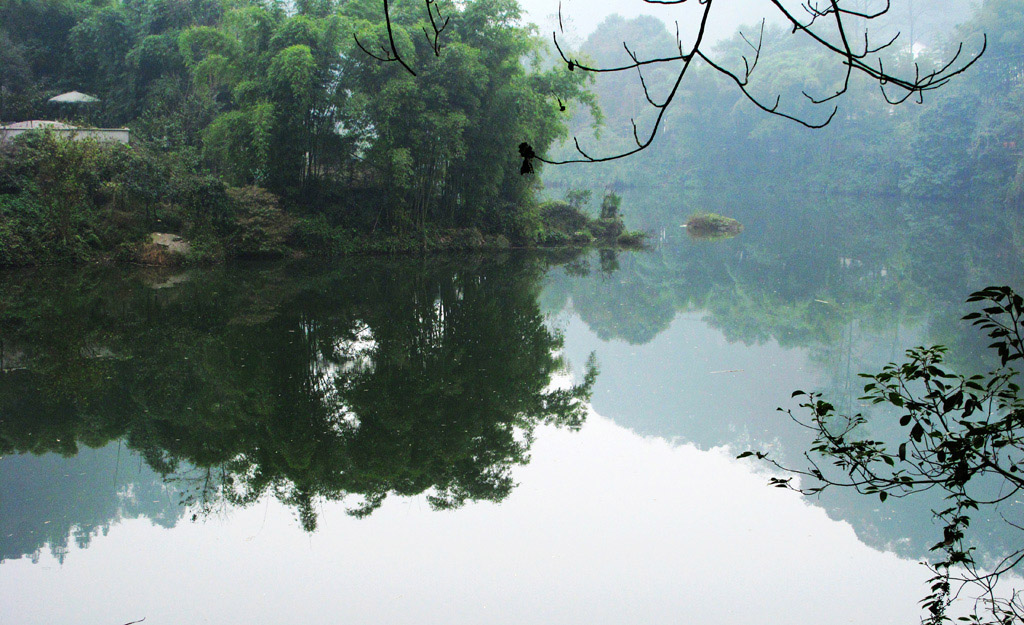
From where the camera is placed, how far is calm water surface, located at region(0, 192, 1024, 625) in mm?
3379

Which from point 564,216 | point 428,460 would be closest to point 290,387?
point 428,460

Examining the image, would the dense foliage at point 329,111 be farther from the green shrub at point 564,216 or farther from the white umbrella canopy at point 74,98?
the green shrub at point 564,216

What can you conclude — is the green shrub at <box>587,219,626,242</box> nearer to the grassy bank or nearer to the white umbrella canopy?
the grassy bank

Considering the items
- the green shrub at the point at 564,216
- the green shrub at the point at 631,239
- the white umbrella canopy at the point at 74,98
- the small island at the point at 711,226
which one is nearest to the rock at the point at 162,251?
the white umbrella canopy at the point at 74,98

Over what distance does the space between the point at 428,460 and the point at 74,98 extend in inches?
665

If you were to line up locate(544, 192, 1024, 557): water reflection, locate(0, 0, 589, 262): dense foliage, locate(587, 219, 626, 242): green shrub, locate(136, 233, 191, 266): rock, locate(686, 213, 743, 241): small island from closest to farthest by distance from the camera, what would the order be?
locate(544, 192, 1024, 557): water reflection, locate(136, 233, 191, 266): rock, locate(0, 0, 589, 262): dense foliage, locate(587, 219, 626, 242): green shrub, locate(686, 213, 743, 241): small island

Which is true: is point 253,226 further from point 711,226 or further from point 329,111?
point 711,226

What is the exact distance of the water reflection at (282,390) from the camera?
14.6 feet

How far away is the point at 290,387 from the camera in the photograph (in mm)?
5938

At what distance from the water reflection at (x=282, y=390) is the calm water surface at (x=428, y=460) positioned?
3 cm

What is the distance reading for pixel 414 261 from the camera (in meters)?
13.8

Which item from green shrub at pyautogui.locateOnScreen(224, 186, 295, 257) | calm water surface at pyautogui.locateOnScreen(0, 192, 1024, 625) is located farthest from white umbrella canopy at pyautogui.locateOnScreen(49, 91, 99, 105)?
calm water surface at pyautogui.locateOnScreen(0, 192, 1024, 625)

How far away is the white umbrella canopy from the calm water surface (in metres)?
9.38

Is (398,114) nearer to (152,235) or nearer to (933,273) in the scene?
(152,235)
